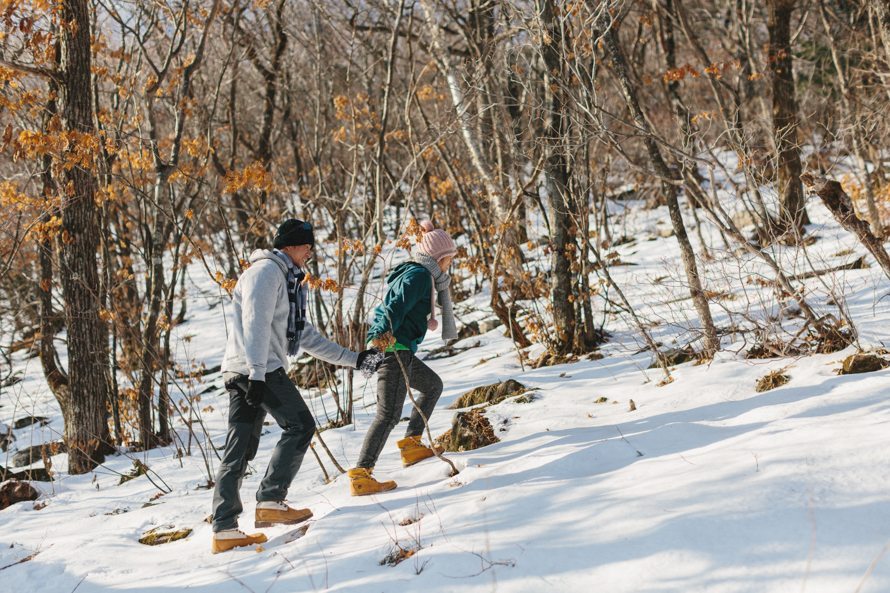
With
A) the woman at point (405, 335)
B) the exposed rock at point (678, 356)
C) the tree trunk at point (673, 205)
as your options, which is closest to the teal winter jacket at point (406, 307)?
the woman at point (405, 335)

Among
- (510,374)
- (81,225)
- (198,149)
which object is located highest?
(198,149)

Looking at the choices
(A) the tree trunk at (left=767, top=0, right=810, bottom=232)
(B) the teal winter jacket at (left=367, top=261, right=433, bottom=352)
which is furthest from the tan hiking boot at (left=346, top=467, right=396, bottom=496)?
(A) the tree trunk at (left=767, top=0, right=810, bottom=232)

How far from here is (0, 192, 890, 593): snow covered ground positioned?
2428mm

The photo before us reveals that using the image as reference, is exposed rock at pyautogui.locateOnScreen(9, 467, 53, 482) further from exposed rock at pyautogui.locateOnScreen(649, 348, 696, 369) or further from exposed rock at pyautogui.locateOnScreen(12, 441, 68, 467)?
exposed rock at pyautogui.locateOnScreen(649, 348, 696, 369)

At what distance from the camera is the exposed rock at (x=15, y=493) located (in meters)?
5.45

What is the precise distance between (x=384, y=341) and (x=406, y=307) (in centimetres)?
41

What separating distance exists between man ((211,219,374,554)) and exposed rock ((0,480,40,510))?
2.84m

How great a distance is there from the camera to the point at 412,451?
174 inches

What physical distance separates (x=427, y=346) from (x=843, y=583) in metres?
7.92

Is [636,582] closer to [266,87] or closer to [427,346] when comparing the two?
[427,346]

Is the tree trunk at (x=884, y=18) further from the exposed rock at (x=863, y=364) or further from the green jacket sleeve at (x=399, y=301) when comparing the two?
the green jacket sleeve at (x=399, y=301)

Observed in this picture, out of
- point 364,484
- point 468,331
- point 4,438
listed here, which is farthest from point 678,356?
point 4,438

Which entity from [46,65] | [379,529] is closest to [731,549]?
[379,529]

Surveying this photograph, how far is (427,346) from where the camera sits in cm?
988
